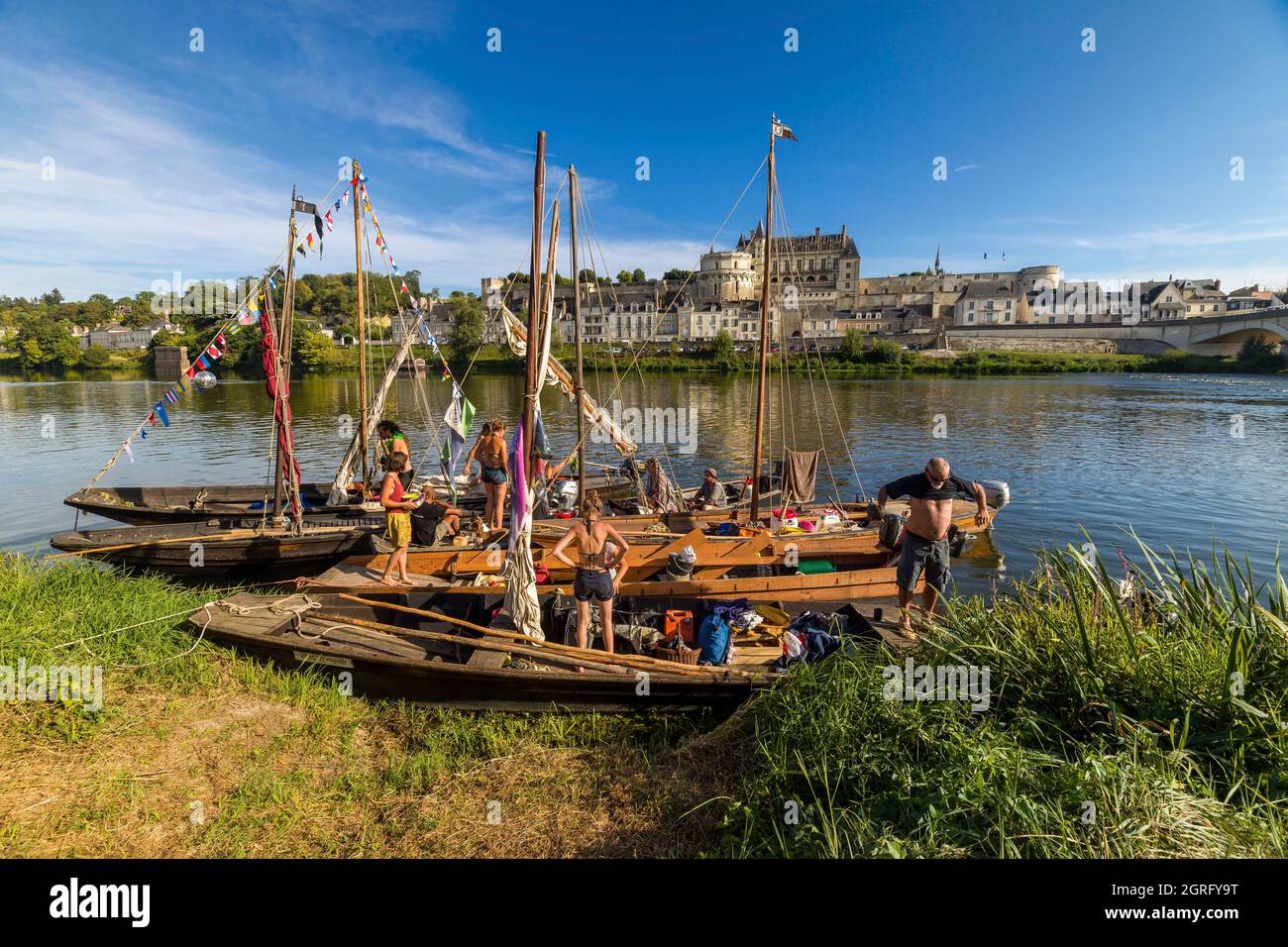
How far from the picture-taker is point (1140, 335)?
101 meters

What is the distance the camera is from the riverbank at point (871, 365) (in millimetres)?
86625

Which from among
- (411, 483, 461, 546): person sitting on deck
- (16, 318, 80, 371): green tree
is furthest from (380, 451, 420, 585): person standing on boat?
(16, 318, 80, 371): green tree

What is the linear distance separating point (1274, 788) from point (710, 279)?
504 ft

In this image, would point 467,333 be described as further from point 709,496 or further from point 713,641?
point 713,641

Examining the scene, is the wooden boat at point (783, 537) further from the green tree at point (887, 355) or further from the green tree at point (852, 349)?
the green tree at point (852, 349)

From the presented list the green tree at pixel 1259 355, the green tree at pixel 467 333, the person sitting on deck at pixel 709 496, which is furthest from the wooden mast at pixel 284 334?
the green tree at pixel 1259 355

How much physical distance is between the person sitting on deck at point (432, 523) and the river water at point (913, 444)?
7.51 meters

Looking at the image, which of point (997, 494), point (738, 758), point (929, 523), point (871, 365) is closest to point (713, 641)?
point (738, 758)

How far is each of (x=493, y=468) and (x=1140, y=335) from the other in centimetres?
12413

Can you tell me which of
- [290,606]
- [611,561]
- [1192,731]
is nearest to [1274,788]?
[1192,731]

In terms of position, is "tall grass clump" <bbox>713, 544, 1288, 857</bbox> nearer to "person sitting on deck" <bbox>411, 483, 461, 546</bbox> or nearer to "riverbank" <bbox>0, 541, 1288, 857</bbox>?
"riverbank" <bbox>0, 541, 1288, 857</bbox>
